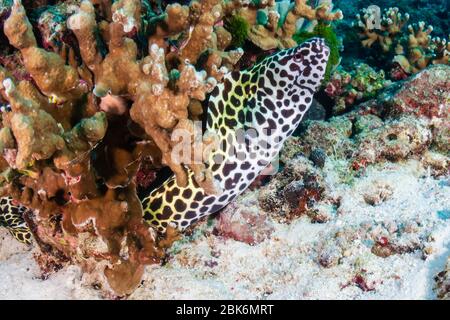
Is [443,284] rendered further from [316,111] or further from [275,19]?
[316,111]

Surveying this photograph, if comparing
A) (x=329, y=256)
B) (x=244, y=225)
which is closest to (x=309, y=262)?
(x=329, y=256)

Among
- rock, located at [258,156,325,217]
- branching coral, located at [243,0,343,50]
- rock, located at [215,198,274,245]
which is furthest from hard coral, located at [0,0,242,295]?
rock, located at [258,156,325,217]

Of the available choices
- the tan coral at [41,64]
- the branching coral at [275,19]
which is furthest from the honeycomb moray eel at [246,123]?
the tan coral at [41,64]

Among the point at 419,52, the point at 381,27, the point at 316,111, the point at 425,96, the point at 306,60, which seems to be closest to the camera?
the point at 306,60

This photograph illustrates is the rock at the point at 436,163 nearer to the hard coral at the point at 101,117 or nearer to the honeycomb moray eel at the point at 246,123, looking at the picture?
the honeycomb moray eel at the point at 246,123

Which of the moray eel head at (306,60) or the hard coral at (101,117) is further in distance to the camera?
the moray eel head at (306,60)

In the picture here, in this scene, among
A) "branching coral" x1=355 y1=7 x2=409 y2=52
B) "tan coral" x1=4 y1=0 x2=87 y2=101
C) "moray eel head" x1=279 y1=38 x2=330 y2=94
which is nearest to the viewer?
"tan coral" x1=4 y1=0 x2=87 y2=101

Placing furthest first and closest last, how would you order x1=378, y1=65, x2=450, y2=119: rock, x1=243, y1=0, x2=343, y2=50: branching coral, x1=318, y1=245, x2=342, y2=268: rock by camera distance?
x1=378, y1=65, x2=450, y2=119: rock, x1=243, y1=0, x2=343, y2=50: branching coral, x1=318, y1=245, x2=342, y2=268: rock

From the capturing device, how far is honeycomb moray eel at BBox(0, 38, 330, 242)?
3.95 metres

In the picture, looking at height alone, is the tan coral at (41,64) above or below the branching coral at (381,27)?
above

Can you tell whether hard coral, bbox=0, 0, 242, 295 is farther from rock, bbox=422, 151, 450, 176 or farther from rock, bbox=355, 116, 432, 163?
rock, bbox=422, 151, 450, 176

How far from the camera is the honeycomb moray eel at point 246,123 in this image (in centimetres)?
Answer: 395

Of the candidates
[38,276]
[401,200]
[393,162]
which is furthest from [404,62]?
[38,276]

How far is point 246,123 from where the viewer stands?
13.6 ft
